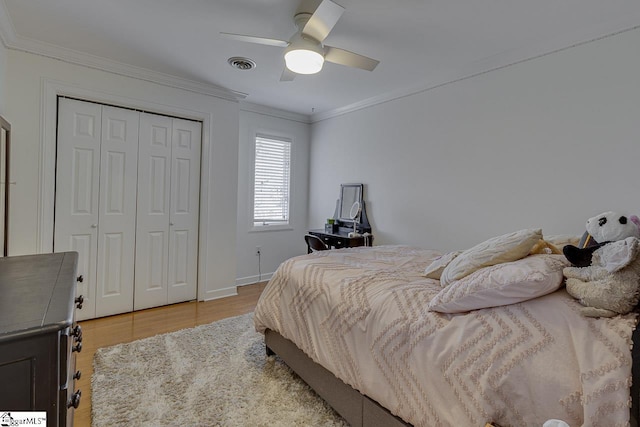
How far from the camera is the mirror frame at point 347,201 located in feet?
13.4

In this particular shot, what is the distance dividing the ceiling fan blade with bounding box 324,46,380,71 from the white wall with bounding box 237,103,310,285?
227cm

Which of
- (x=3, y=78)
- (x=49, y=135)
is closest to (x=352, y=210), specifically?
(x=49, y=135)

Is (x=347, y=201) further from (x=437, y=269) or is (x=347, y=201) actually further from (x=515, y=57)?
(x=437, y=269)

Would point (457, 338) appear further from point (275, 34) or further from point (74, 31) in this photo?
point (74, 31)

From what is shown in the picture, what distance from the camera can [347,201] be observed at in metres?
4.27

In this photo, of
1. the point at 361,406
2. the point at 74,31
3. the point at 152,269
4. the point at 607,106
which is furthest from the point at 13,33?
the point at 607,106

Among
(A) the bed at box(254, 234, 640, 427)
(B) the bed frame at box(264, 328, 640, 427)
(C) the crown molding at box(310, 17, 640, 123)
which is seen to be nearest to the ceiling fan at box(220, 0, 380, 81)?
(C) the crown molding at box(310, 17, 640, 123)

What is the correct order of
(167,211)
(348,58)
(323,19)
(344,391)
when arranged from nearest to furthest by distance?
(344,391), (323,19), (348,58), (167,211)

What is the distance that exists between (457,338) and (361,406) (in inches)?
25.8

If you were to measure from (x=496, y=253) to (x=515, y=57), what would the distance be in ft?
7.11

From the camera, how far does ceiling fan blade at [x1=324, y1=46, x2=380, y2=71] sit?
7.34ft

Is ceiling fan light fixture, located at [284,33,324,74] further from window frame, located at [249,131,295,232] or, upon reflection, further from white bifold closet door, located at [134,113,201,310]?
window frame, located at [249,131,295,232]

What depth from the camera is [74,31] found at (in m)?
2.47

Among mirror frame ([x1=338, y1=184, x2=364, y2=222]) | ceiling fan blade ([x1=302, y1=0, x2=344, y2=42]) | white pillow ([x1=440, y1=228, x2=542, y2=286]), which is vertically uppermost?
ceiling fan blade ([x1=302, y1=0, x2=344, y2=42])
